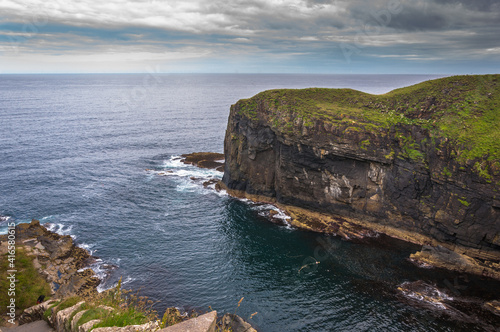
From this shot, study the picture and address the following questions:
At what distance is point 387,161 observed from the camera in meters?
56.0

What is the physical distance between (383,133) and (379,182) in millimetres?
8804

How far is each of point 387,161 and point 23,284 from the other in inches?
2239

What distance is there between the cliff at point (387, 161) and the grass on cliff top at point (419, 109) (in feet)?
0.59

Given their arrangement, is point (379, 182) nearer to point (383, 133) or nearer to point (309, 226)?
point (383, 133)

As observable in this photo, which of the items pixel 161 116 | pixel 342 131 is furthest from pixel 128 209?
pixel 161 116

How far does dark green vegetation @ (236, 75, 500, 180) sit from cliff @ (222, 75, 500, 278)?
0.55 ft

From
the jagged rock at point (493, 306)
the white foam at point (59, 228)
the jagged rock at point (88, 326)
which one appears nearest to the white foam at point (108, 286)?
the white foam at point (59, 228)

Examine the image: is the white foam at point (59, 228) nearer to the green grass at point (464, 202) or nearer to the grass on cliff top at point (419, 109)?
the grass on cliff top at point (419, 109)

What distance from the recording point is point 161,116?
519 ft

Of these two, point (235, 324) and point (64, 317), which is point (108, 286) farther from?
point (64, 317)

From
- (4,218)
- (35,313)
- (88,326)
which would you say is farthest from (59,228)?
(88,326)

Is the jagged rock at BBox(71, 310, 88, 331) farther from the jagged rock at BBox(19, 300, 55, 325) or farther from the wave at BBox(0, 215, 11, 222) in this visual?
the wave at BBox(0, 215, 11, 222)

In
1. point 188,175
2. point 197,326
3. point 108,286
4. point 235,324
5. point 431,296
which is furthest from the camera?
point 188,175

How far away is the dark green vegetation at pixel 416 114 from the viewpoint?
50.3 m
